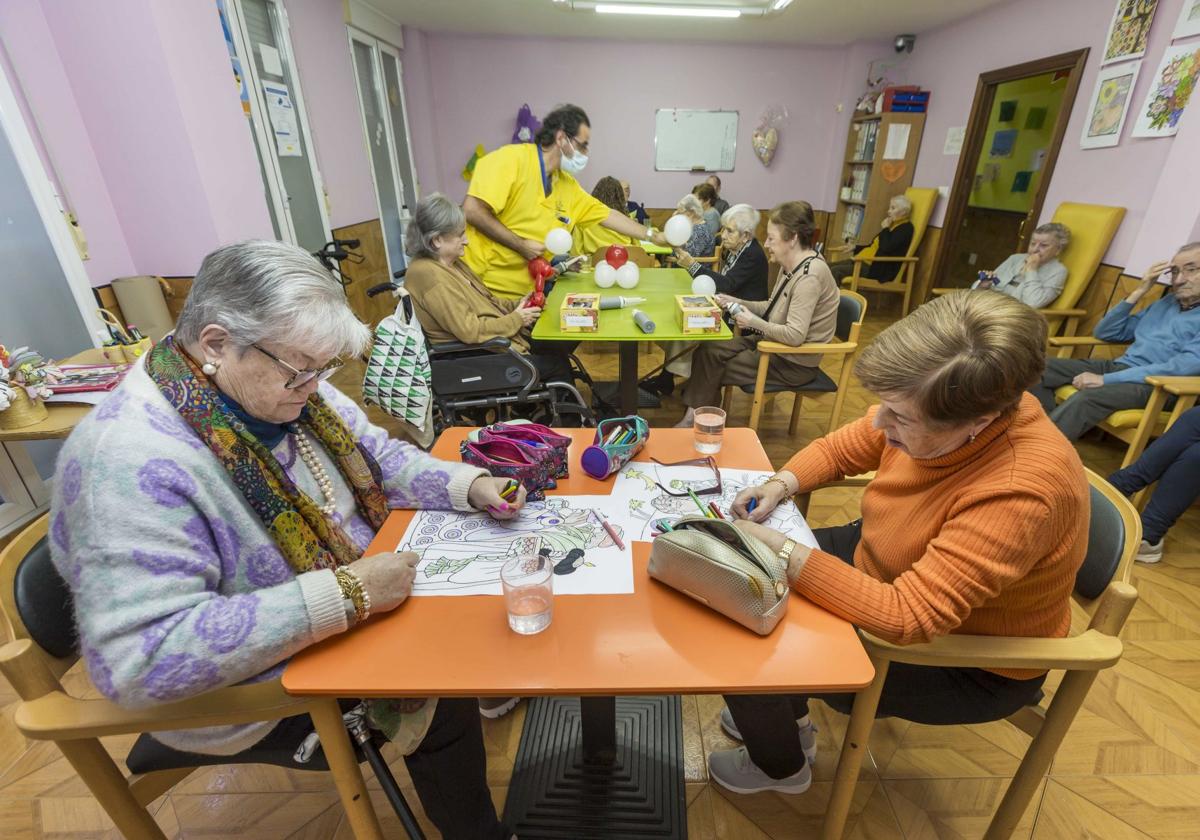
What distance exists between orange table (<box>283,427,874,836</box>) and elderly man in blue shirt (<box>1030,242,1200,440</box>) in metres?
2.29

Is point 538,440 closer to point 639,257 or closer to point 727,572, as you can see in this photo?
point 727,572

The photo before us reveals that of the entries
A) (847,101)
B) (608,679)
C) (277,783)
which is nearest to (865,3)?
(847,101)

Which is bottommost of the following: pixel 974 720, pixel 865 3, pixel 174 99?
pixel 974 720

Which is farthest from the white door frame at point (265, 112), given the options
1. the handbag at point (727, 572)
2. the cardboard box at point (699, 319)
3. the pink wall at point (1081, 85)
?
the pink wall at point (1081, 85)

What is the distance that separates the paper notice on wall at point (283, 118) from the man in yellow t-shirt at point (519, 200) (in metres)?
1.82

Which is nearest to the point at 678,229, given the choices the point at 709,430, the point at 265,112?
the point at 709,430

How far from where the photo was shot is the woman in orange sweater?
82cm

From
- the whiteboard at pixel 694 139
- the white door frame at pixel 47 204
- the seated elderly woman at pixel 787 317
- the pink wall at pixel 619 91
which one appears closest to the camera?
the white door frame at pixel 47 204

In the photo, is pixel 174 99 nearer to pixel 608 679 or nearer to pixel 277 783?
pixel 277 783

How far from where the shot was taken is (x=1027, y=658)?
887 millimetres

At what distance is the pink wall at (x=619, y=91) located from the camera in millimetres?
6340

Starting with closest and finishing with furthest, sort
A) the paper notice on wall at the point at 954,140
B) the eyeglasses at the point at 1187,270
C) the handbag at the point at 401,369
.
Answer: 1. the handbag at the point at 401,369
2. the eyeglasses at the point at 1187,270
3. the paper notice on wall at the point at 954,140

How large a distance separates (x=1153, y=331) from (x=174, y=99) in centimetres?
475

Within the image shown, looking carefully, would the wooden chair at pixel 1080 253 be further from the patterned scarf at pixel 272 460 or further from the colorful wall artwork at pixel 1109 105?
the patterned scarf at pixel 272 460
